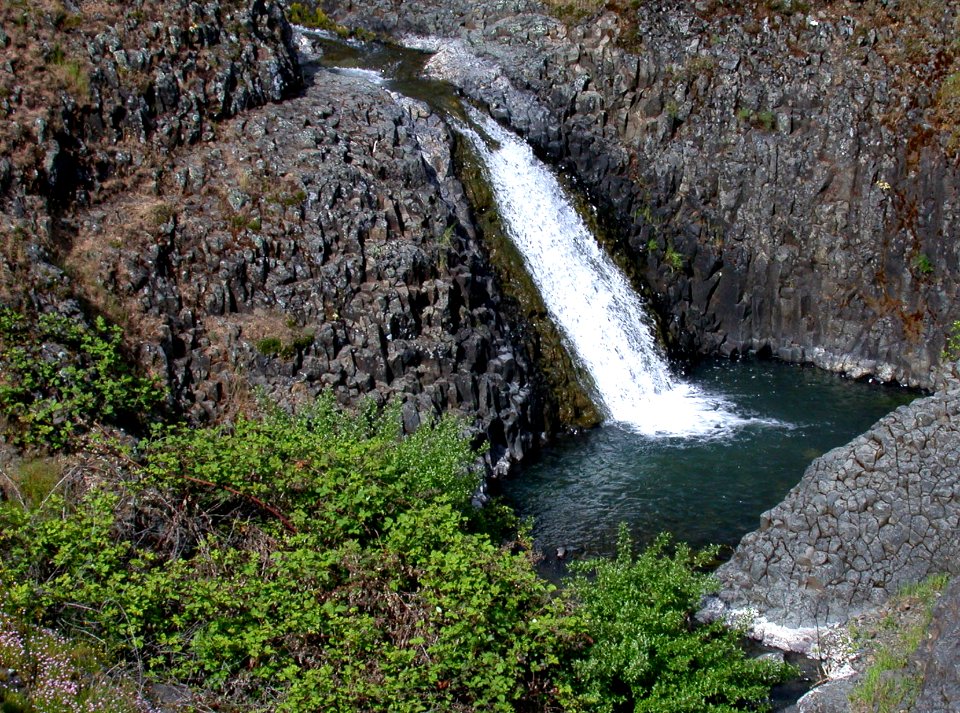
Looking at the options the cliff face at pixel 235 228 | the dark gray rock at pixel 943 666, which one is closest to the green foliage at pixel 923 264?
the cliff face at pixel 235 228

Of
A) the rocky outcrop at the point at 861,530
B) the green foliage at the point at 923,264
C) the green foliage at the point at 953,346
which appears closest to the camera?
the rocky outcrop at the point at 861,530

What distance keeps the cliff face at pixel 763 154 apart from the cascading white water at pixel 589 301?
1.35 metres

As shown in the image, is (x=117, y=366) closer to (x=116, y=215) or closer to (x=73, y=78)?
(x=116, y=215)

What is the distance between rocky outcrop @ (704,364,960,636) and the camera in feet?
34.8

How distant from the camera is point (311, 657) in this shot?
25.8ft

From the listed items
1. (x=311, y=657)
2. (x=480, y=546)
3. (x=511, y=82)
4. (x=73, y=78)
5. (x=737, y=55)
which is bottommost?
(x=311, y=657)

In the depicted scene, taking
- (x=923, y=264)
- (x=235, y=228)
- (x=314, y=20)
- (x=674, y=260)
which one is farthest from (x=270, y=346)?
(x=923, y=264)

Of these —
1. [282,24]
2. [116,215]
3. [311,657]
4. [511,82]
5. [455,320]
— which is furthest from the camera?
[511,82]

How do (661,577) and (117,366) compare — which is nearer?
(661,577)

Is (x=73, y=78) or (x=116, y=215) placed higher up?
(x=73, y=78)

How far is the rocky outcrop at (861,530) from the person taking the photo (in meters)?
10.6

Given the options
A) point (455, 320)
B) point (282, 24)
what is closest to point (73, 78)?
point (282, 24)

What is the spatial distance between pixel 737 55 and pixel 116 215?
46.5 ft

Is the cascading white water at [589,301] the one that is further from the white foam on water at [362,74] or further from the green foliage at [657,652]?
the green foliage at [657,652]
